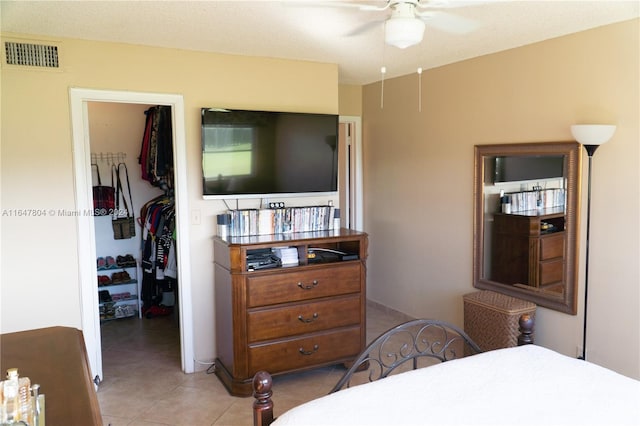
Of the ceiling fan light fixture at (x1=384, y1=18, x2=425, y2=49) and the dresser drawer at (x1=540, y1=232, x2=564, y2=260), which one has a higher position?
the ceiling fan light fixture at (x1=384, y1=18, x2=425, y2=49)

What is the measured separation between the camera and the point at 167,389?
3535 mm

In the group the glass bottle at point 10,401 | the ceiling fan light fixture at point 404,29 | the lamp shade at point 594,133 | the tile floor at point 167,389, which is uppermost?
Answer: the ceiling fan light fixture at point 404,29

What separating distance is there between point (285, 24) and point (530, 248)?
7.58 ft

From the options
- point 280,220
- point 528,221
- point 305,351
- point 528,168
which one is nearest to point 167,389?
point 305,351

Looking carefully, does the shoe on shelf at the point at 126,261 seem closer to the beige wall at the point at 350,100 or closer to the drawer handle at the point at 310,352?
the drawer handle at the point at 310,352

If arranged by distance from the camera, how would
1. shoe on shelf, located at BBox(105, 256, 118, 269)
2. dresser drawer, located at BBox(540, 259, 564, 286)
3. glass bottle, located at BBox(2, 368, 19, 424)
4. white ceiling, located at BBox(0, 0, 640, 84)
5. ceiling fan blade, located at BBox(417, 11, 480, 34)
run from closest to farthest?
glass bottle, located at BBox(2, 368, 19, 424)
white ceiling, located at BBox(0, 0, 640, 84)
ceiling fan blade, located at BBox(417, 11, 480, 34)
dresser drawer, located at BBox(540, 259, 564, 286)
shoe on shelf, located at BBox(105, 256, 118, 269)

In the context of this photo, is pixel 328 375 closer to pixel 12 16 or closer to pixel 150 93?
pixel 150 93

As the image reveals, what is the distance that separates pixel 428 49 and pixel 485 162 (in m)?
0.98

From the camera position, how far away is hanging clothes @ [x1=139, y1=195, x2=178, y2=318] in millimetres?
4793

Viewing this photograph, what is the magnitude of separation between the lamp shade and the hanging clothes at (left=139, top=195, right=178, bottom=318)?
11.1 feet

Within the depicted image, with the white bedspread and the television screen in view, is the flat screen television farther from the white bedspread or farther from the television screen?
the white bedspread

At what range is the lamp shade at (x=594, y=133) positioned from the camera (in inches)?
117

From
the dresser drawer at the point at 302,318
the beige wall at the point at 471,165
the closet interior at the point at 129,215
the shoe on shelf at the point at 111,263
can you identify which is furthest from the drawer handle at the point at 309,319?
the shoe on shelf at the point at 111,263

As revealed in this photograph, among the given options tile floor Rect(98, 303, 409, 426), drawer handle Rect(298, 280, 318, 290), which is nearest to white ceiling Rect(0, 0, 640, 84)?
drawer handle Rect(298, 280, 318, 290)
